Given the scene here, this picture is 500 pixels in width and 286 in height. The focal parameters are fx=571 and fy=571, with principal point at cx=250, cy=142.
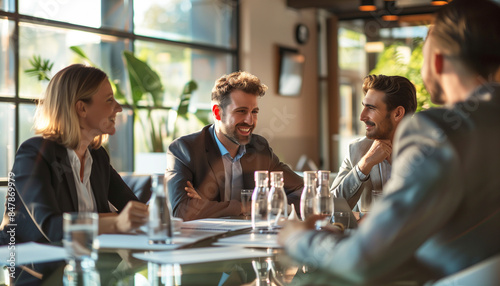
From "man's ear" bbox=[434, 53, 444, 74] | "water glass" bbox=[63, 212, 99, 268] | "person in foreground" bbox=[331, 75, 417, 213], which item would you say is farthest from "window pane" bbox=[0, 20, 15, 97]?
"man's ear" bbox=[434, 53, 444, 74]

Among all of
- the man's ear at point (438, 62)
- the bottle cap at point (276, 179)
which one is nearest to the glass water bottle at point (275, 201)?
the bottle cap at point (276, 179)

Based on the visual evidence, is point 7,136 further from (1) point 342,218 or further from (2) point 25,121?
(1) point 342,218

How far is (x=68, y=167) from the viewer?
7.06ft

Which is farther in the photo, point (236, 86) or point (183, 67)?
point (183, 67)

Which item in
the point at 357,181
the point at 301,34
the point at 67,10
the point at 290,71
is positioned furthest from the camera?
the point at 301,34

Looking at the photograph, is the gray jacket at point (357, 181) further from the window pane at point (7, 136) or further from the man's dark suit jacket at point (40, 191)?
the window pane at point (7, 136)

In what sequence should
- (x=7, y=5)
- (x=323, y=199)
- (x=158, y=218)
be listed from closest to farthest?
(x=158, y=218) → (x=323, y=199) → (x=7, y=5)

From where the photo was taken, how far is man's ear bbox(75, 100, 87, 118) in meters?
2.36

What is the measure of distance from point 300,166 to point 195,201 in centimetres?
589

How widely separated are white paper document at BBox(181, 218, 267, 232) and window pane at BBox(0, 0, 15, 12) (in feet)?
11.5

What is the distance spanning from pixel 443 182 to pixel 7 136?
176 inches

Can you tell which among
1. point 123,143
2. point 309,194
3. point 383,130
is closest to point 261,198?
point 309,194

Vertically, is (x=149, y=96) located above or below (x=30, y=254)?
above

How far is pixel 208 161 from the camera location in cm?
285
